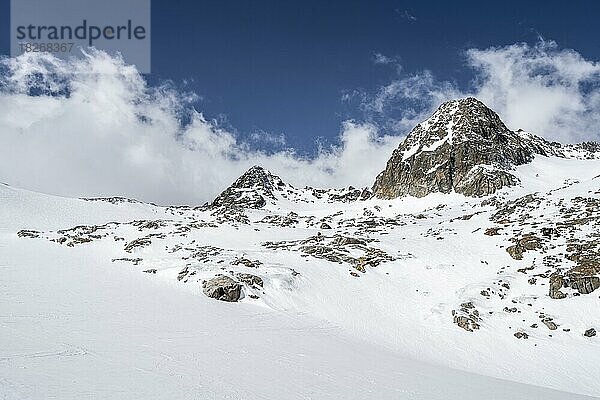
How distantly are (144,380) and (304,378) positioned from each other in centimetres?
423

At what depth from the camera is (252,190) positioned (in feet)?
377

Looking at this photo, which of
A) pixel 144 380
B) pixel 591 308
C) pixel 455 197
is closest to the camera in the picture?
pixel 144 380

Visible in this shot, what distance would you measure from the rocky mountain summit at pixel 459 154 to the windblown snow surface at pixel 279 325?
34.9 meters

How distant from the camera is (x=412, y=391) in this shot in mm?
10398


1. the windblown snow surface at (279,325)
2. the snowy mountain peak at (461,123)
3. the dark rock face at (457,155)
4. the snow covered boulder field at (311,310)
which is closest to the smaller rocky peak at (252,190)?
the dark rock face at (457,155)

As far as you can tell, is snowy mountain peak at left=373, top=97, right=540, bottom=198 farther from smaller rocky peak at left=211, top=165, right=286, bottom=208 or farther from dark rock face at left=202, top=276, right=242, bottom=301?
dark rock face at left=202, top=276, right=242, bottom=301

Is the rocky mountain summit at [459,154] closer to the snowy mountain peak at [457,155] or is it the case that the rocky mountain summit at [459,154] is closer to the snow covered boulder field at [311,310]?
the snowy mountain peak at [457,155]

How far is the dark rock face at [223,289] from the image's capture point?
829 inches

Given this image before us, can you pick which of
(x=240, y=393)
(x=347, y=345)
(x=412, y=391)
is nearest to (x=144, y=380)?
(x=240, y=393)

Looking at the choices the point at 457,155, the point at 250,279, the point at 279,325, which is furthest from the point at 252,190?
the point at 279,325

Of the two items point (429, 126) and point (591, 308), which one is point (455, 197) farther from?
point (591, 308)

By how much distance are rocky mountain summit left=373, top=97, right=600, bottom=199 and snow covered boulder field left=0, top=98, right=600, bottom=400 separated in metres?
25.1

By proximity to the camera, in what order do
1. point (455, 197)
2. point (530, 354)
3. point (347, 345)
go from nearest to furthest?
1. point (347, 345)
2. point (530, 354)
3. point (455, 197)

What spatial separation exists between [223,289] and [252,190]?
3717 inches
